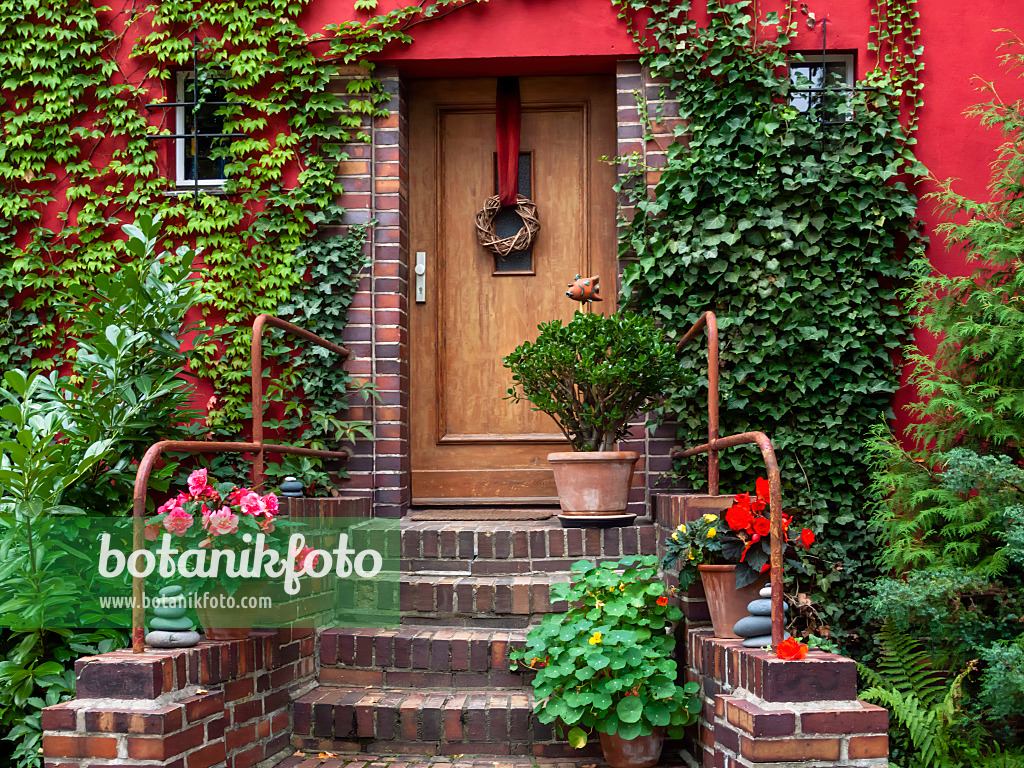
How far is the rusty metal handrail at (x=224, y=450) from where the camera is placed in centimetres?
265

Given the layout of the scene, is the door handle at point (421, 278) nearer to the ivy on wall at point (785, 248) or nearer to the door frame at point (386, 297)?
the door frame at point (386, 297)

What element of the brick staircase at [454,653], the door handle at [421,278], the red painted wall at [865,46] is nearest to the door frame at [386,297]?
the door handle at [421,278]

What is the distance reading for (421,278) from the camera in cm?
463

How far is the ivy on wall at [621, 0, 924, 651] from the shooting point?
4082 millimetres

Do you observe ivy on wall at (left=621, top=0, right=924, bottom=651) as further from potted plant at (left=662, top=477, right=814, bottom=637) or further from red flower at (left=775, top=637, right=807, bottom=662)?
red flower at (left=775, top=637, right=807, bottom=662)

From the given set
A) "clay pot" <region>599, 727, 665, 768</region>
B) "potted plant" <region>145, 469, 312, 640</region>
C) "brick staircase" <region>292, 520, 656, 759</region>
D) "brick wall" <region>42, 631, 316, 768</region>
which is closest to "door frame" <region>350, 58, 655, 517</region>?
"brick staircase" <region>292, 520, 656, 759</region>

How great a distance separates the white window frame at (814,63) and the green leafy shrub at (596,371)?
1552 millimetres

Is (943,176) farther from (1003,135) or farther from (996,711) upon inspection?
(996,711)

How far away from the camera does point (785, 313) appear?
412 cm

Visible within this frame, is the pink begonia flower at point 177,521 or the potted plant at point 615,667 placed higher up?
the pink begonia flower at point 177,521

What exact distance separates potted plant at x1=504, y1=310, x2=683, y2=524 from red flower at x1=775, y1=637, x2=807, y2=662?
1.33m

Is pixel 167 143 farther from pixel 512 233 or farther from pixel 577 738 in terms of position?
pixel 577 738

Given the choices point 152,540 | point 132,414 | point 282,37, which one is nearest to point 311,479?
point 132,414

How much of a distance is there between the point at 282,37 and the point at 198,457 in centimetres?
220
